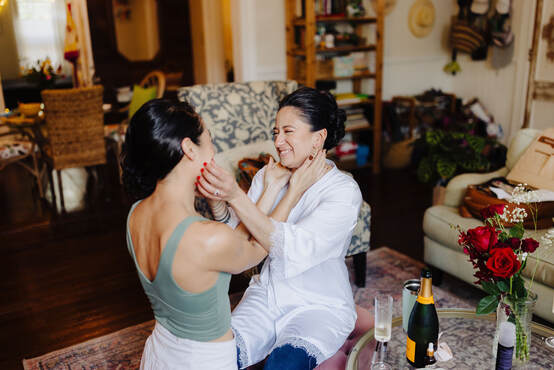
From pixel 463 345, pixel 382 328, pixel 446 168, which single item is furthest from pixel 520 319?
pixel 446 168

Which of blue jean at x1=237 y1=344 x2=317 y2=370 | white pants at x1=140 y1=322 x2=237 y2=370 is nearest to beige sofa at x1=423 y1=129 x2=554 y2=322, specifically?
blue jean at x1=237 y1=344 x2=317 y2=370

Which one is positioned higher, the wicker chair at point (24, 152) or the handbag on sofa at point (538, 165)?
the handbag on sofa at point (538, 165)

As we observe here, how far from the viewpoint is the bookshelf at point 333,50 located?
470 centimetres

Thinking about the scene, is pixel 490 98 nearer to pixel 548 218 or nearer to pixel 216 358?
pixel 548 218

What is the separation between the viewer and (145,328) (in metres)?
2.57

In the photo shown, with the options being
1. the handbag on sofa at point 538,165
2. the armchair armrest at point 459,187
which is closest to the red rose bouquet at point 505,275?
the handbag on sofa at point 538,165

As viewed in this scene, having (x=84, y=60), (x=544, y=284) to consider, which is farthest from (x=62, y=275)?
(x=84, y=60)

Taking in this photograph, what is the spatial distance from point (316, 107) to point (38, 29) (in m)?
6.92

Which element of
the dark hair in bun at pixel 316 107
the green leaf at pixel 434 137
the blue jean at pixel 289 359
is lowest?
the blue jean at pixel 289 359

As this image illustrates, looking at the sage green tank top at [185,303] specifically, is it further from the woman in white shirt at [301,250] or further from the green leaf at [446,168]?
the green leaf at [446,168]

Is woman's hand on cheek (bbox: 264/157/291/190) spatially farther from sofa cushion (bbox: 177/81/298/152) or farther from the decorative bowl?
the decorative bowl

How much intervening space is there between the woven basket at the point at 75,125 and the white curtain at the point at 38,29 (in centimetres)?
349

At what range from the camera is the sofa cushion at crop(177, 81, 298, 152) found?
10.8 feet

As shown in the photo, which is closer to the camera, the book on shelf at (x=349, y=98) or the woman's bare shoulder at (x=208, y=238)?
the woman's bare shoulder at (x=208, y=238)
